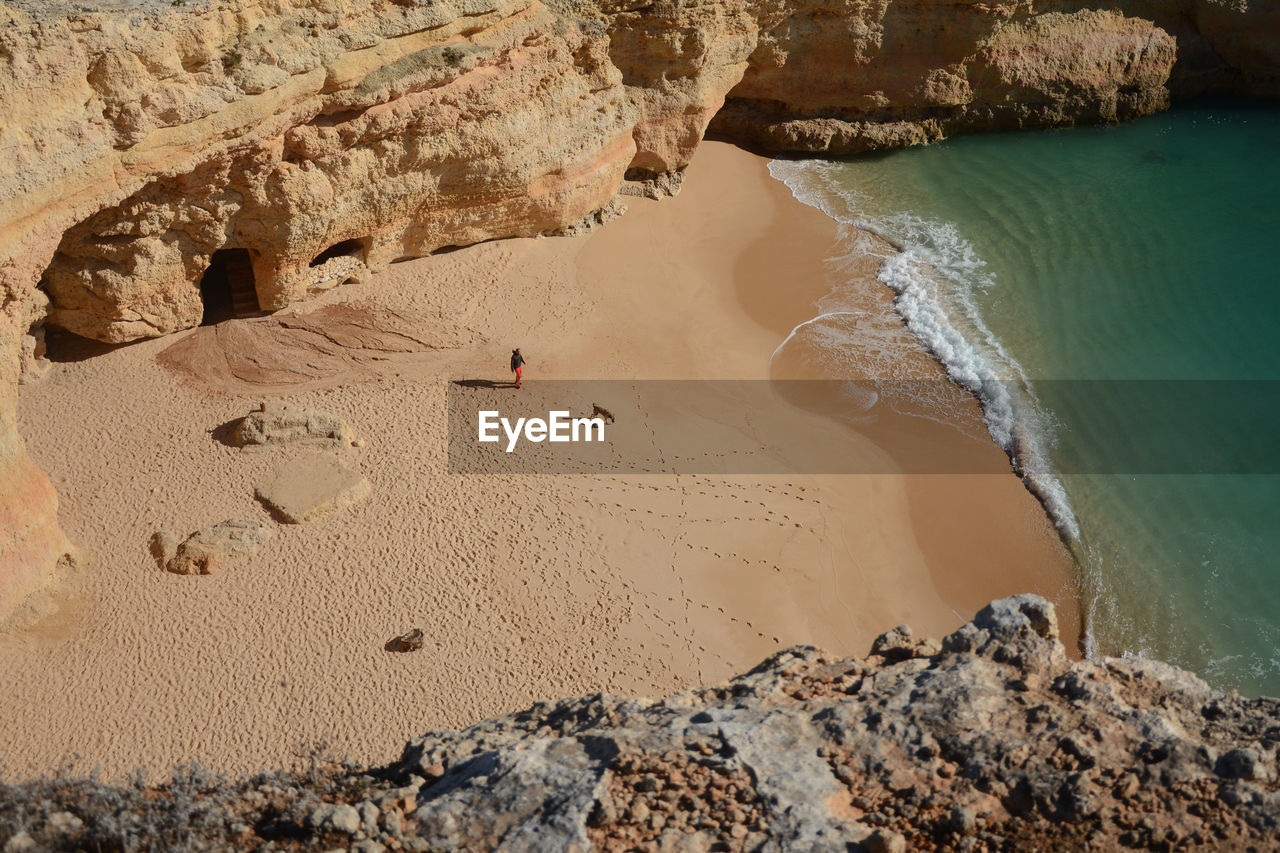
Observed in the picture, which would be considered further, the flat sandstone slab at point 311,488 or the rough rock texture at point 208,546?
the flat sandstone slab at point 311,488

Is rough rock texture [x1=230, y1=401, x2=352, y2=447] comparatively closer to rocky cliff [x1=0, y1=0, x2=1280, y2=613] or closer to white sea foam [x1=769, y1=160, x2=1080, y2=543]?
rocky cliff [x1=0, y1=0, x2=1280, y2=613]

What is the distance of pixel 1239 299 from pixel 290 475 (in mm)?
19156

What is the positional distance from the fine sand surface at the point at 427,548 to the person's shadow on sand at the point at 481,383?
0.15 meters

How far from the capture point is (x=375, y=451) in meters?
16.2

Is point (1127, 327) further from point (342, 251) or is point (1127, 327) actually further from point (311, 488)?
point (311, 488)

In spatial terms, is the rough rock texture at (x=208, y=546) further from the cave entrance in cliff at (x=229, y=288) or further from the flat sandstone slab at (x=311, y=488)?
the cave entrance in cliff at (x=229, y=288)

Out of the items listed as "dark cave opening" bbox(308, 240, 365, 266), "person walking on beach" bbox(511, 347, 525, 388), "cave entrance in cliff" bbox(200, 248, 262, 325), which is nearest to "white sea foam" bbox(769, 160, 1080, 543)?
"person walking on beach" bbox(511, 347, 525, 388)

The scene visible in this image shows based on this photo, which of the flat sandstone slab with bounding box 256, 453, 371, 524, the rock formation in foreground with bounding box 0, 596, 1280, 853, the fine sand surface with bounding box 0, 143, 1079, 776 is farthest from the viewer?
the flat sandstone slab with bounding box 256, 453, 371, 524

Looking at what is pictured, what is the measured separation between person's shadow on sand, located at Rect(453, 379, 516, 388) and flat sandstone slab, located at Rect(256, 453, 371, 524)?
303 cm

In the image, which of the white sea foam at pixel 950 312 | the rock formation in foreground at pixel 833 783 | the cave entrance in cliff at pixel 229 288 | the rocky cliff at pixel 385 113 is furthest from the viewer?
the cave entrance in cliff at pixel 229 288

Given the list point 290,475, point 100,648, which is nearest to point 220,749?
point 100,648

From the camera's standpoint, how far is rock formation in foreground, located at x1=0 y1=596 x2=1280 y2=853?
7148 mm

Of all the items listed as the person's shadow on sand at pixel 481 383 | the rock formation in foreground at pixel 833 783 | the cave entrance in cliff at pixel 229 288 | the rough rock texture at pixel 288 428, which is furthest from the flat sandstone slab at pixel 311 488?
the rock formation in foreground at pixel 833 783

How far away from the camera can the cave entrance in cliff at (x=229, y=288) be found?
18.5 meters
